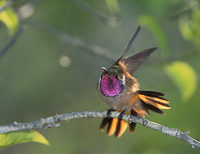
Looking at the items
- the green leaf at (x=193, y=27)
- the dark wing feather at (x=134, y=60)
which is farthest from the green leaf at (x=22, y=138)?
the green leaf at (x=193, y=27)

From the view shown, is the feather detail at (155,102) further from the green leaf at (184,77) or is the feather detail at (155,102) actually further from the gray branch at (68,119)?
the green leaf at (184,77)

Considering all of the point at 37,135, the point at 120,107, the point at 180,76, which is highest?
the point at 180,76

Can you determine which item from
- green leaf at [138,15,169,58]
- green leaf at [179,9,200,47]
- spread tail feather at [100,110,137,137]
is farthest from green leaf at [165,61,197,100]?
spread tail feather at [100,110,137,137]

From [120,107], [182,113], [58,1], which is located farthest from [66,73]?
[120,107]

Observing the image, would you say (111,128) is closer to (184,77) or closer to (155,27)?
(184,77)

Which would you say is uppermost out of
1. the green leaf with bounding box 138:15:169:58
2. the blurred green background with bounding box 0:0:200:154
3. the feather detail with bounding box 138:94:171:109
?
the blurred green background with bounding box 0:0:200:154

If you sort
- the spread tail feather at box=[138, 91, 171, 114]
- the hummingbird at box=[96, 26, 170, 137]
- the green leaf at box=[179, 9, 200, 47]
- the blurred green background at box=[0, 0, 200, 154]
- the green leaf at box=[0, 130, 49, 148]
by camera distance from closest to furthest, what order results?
the green leaf at box=[0, 130, 49, 148], the spread tail feather at box=[138, 91, 171, 114], the hummingbird at box=[96, 26, 170, 137], the green leaf at box=[179, 9, 200, 47], the blurred green background at box=[0, 0, 200, 154]

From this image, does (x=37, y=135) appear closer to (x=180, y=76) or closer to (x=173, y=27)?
(x=180, y=76)

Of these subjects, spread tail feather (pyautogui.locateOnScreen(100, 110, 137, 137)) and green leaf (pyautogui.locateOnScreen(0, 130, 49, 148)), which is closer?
green leaf (pyautogui.locateOnScreen(0, 130, 49, 148))

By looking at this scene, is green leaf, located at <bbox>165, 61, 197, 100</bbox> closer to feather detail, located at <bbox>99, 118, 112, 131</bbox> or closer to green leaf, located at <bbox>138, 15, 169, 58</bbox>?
green leaf, located at <bbox>138, 15, 169, 58</bbox>
